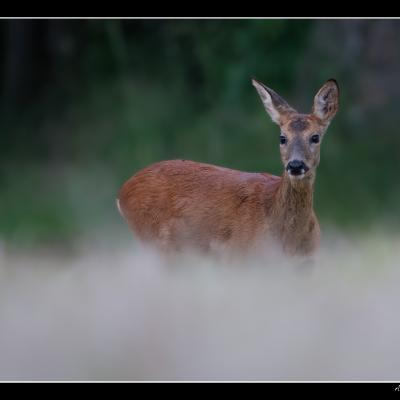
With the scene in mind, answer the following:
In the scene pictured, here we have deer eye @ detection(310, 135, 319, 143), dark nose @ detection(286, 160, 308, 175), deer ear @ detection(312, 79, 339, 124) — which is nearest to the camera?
dark nose @ detection(286, 160, 308, 175)

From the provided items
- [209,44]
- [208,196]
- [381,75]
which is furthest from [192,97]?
[208,196]

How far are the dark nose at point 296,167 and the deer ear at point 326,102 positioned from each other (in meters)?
0.54

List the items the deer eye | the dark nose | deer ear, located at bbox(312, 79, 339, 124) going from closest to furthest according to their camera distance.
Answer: the dark nose < the deer eye < deer ear, located at bbox(312, 79, 339, 124)

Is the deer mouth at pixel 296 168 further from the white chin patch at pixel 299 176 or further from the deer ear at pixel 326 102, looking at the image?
the deer ear at pixel 326 102

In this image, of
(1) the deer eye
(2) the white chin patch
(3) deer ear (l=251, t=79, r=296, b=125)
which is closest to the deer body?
(2) the white chin patch

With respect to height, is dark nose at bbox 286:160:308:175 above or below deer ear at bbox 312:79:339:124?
below

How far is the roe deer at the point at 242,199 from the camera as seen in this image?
22.2ft

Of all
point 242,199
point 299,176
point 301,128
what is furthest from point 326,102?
point 242,199

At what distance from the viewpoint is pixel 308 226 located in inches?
269

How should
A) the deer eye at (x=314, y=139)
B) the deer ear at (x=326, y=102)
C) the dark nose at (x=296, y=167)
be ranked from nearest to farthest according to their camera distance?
the dark nose at (x=296, y=167), the deer eye at (x=314, y=139), the deer ear at (x=326, y=102)

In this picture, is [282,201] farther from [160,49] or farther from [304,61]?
[160,49]

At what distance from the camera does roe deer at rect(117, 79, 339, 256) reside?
6.76 metres

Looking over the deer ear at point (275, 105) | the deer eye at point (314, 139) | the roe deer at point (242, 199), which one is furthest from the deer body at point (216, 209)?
the deer ear at point (275, 105)

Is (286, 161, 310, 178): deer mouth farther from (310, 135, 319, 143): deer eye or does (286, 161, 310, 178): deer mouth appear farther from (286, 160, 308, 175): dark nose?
(310, 135, 319, 143): deer eye
